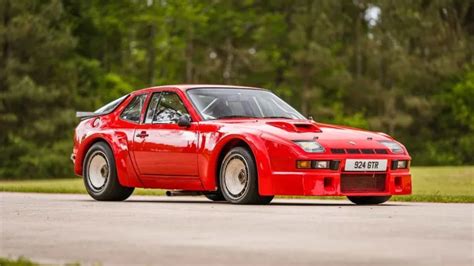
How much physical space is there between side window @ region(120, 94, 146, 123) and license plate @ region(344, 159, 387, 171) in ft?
11.4

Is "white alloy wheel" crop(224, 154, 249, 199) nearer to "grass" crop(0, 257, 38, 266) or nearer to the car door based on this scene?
the car door

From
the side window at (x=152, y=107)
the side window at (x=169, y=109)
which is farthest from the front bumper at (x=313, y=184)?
the side window at (x=152, y=107)

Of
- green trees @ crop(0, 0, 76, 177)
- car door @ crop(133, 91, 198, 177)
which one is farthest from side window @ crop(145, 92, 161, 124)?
green trees @ crop(0, 0, 76, 177)

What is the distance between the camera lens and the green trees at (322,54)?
65688 millimetres

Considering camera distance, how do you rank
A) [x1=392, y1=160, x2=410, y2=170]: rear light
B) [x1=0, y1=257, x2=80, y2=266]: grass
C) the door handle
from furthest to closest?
1. the door handle
2. [x1=392, y1=160, x2=410, y2=170]: rear light
3. [x1=0, y1=257, x2=80, y2=266]: grass

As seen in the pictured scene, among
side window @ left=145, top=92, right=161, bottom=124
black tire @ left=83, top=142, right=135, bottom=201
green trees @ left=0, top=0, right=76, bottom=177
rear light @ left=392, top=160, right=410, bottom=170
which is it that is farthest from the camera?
green trees @ left=0, top=0, right=76, bottom=177

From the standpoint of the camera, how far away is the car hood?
14102 mm

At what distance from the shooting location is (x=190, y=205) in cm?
1455

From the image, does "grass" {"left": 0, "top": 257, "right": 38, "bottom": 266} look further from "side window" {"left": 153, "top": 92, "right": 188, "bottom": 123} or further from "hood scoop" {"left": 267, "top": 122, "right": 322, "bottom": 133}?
"side window" {"left": 153, "top": 92, "right": 188, "bottom": 123}

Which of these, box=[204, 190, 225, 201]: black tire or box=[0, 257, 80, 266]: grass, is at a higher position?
box=[0, 257, 80, 266]: grass

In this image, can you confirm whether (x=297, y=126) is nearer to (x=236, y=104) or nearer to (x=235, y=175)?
(x=235, y=175)

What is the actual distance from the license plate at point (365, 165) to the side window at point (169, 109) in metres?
2.58

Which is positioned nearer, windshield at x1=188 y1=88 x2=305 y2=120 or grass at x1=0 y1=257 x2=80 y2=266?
grass at x1=0 y1=257 x2=80 y2=266

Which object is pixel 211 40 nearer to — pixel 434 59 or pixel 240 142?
pixel 434 59
